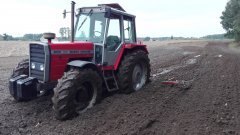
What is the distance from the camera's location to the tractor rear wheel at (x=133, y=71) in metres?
9.72

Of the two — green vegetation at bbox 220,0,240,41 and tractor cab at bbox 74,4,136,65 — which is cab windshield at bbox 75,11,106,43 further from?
green vegetation at bbox 220,0,240,41

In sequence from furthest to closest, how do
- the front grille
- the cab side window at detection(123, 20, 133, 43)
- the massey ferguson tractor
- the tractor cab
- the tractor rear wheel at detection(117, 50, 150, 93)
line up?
the cab side window at detection(123, 20, 133, 43), the tractor rear wheel at detection(117, 50, 150, 93), the tractor cab, the front grille, the massey ferguson tractor

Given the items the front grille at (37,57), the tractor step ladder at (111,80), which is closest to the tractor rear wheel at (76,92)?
the front grille at (37,57)

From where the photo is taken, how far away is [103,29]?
9.38m

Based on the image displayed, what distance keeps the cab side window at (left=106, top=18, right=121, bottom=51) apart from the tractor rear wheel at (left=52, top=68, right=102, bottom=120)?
128 centimetres

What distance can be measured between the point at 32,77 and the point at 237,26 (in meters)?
39.1

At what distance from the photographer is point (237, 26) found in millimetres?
43781

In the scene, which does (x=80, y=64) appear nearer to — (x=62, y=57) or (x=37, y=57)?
(x=62, y=57)

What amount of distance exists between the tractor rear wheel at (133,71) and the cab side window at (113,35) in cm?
46

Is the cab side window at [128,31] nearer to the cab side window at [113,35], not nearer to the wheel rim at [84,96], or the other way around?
the cab side window at [113,35]

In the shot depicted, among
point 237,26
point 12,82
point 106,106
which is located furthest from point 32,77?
point 237,26

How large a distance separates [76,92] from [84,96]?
1.37ft

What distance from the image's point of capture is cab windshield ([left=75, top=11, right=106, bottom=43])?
30.9 ft

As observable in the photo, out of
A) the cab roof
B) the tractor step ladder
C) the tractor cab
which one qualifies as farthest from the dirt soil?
the cab roof
